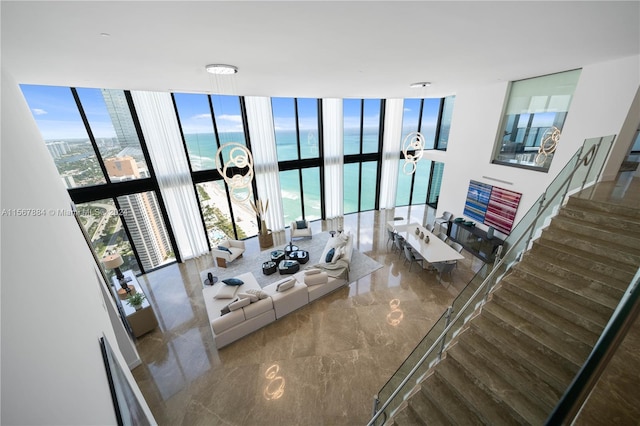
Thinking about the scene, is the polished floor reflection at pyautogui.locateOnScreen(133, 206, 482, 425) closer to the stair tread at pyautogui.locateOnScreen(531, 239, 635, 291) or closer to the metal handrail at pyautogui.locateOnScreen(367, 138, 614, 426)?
the metal handrail at pyautogui.locateOnScreen(367, 138, 614, 426)

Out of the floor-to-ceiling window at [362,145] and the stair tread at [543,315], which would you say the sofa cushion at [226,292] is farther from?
the floor-to-ceiling window at [362,145]

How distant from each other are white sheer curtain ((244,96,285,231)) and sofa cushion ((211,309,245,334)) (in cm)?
479

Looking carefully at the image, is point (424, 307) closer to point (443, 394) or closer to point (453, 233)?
point (443, 394)

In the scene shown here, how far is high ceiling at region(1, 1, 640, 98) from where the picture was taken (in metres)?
2.11

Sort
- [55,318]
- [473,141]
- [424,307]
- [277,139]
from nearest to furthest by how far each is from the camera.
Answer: [55,318] → [424,307] → [473,141] → [277,139]

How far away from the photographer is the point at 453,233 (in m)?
8.12

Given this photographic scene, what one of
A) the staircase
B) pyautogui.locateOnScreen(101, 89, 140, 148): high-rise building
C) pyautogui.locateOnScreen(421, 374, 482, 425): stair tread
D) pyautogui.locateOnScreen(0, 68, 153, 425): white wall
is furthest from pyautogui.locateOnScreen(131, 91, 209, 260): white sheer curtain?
pyautogui.locateOnScreen(421, 374, 482, 425): stair tread

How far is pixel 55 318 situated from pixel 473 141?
8.91m

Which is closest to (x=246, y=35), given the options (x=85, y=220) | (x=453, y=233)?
(x=85, y=220)

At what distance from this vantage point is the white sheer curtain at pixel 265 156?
796 centimetres

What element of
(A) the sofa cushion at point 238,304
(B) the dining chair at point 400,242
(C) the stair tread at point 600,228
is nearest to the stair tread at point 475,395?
(C) the stair tread at point 600,228

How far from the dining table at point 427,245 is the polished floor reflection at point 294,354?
2.50ft

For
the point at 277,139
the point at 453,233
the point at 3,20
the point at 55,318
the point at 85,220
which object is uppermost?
the point at 3,20

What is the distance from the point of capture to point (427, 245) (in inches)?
274
